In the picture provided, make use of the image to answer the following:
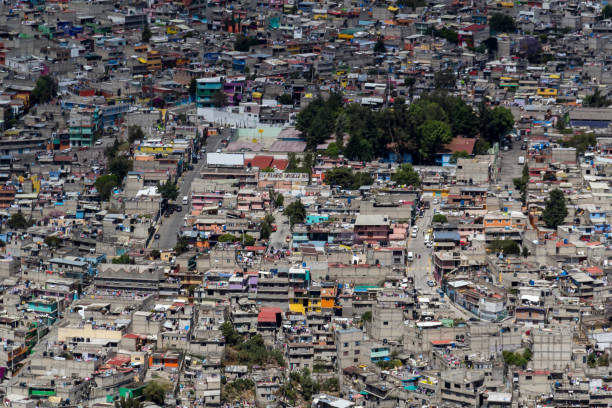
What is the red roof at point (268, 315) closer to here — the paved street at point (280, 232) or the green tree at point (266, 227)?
the paved street at point (280, 232)

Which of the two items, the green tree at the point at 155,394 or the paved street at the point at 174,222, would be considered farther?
the paved street at the point at 174,222

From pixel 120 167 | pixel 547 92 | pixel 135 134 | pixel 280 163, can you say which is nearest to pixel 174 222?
pixel 120 167

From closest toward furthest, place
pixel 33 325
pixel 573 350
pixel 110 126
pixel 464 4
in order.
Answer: pixel 573 350 < pixel 33 325 < pixel 110 126 < pixel 464 4

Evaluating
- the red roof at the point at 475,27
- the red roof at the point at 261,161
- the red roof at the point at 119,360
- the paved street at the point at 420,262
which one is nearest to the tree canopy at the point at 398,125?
the red roof at the point at 261,161

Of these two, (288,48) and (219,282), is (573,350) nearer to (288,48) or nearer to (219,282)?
(219,282)

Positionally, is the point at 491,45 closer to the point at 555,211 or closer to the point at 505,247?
the point at 555,211

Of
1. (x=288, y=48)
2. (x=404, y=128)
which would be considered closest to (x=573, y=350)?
(x=404, y=128)
